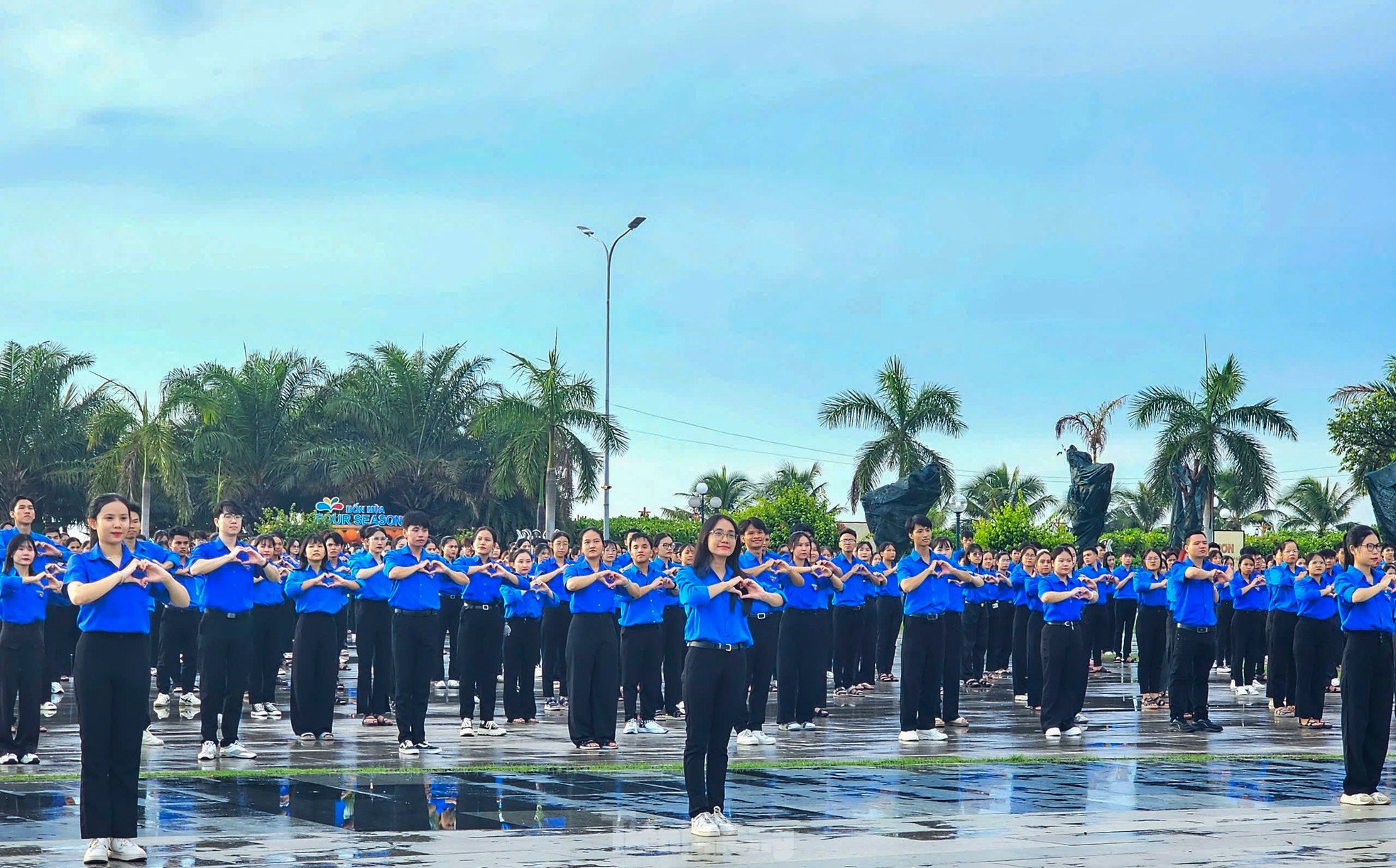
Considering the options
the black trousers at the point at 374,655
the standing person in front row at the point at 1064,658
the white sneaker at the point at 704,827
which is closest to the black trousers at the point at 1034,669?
the standing person in front row at the point at 1064,658

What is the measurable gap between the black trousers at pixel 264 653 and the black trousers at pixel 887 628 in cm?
773

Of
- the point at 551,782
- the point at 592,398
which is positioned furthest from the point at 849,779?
the point at 592,398

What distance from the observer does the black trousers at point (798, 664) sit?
16094 mm

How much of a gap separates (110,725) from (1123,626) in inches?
852

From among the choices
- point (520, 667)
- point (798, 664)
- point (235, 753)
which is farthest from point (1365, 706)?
point (520, 667)

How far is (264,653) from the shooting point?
1645cm

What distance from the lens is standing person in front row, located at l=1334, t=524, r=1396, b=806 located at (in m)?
10.7

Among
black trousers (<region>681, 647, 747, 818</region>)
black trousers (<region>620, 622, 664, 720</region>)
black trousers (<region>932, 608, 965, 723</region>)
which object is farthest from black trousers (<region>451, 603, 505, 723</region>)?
black trousers (<region>681, 647, 747, 818</region>)

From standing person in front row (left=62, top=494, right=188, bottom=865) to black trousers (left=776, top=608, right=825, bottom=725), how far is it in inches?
325

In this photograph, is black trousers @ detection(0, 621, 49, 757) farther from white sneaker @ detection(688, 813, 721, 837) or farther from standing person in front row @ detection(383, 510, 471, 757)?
white sneaker @ detection(688, 813, 721, 837)

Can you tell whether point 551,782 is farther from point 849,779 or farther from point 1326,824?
point 1326,824

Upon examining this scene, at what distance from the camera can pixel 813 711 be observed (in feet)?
53.7

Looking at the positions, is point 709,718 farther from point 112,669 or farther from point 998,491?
point 998,491

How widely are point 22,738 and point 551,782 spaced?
14.1 feet
